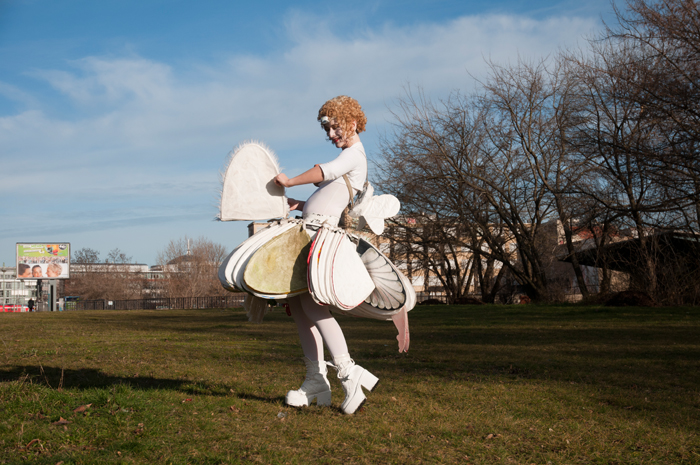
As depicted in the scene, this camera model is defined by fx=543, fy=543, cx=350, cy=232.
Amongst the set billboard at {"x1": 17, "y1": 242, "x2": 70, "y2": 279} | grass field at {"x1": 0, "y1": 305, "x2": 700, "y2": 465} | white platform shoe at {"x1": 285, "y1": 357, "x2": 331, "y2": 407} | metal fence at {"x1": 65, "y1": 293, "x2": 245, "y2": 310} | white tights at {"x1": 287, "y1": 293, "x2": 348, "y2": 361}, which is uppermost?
billboard at {"x1": 17, "y1": 242, "x2": 70, "y2": 279}

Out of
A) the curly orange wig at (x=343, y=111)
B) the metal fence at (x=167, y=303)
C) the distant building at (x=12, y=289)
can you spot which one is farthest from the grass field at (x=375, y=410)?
the distant building at (x=12, y=289)

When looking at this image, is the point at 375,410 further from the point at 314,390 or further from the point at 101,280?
the point at 101,280

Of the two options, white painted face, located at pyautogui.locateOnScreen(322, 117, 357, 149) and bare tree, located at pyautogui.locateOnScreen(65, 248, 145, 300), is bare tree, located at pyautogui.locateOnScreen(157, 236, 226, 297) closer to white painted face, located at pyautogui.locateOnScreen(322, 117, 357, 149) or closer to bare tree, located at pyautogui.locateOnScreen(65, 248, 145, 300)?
bare tree, located at pyautogui.locateOnScreen(65, 248, 145, 300)

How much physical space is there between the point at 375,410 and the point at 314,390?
1.50 feet

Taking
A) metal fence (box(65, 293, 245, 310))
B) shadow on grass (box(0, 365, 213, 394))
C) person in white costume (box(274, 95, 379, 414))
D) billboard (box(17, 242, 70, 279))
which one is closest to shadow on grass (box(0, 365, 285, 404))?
shadow on grass (box(0, 365, 213, 394))

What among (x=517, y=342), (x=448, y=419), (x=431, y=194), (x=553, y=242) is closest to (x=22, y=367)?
(x=448, y=419)

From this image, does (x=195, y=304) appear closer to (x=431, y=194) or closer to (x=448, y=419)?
(x=431, y=194)

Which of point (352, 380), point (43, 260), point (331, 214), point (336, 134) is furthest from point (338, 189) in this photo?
point (43, 260)

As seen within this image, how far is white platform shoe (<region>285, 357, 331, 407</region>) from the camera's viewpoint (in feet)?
12.6

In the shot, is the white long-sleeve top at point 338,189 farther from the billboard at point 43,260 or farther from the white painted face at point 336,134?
the billboard at point 43,260

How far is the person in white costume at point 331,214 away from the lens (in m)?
3.63

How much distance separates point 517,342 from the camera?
884 cm

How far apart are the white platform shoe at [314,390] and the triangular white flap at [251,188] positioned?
113 cm

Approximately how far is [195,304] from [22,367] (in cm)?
4392
